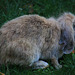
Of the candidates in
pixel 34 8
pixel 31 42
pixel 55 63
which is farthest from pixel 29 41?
pixel 34 8

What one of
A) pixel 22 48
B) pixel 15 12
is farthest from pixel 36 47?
Result: pixel 15 12

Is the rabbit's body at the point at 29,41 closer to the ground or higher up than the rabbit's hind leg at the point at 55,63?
higher up

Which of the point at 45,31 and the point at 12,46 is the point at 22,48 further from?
the point at 45,31

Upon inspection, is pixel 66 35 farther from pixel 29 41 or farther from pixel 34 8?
pixel 34 8

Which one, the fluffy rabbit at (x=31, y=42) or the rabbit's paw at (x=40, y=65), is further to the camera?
the rabbit's paw at (x=40, y=65)

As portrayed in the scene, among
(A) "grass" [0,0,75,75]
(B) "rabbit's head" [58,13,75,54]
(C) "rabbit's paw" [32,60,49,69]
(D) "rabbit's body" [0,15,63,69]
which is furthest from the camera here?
(A) "grass" [0,0,75,75]

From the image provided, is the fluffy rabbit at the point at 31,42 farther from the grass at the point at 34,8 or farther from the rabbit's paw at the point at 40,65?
the grass at the point at 34,8

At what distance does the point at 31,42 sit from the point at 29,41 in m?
0.05

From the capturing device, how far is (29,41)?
440 centimetres

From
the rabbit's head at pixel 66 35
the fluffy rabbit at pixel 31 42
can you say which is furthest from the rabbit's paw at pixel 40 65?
the rabbit's head at pixel 66 35

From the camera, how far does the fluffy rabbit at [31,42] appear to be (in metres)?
A: 4.27

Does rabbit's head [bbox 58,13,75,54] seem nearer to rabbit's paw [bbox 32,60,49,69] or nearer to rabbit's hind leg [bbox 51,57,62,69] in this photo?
rabbit's hind leg [bbox 51,57,62,69]

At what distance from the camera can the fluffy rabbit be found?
427 cm

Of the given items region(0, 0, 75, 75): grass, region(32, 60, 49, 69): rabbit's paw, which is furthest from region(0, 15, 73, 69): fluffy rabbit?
region(0, 0, 75, 75): grass
